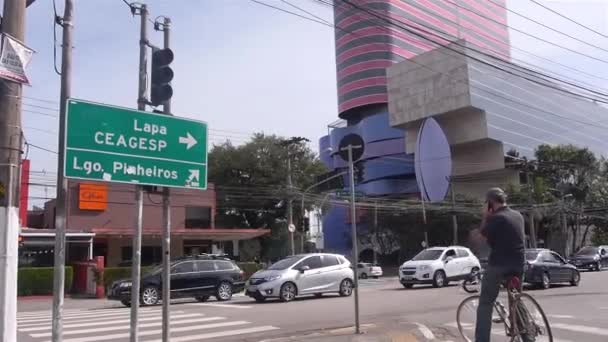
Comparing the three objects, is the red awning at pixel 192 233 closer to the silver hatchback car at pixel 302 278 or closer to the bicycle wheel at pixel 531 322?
the silver hatchback car at pixel 302 278

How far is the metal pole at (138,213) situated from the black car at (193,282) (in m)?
14.0

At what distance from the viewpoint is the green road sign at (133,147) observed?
256 inches

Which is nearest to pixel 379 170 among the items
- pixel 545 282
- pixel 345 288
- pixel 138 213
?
pixel 545 282

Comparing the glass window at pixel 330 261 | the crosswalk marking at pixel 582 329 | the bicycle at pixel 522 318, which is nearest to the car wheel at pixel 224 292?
the glass window at pixel 330 261

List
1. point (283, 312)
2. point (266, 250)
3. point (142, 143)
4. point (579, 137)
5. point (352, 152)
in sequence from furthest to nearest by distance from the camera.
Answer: point (579, 137) → point (266, 250) → point (283, 312) → point (352, 152) → point (142, 143)

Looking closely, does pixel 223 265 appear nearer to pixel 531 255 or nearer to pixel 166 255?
pixel 531 255

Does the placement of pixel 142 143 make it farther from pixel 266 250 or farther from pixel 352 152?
pixel 266 250

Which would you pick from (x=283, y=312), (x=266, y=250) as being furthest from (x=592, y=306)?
(x=266, y=250)

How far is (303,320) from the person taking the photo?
1346 cm

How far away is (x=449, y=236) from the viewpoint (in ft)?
186

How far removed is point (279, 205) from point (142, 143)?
161 ft

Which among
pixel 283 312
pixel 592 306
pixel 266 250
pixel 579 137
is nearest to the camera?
pixel 592 306

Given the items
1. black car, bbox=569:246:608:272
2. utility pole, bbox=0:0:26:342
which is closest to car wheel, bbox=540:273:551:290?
utility pole, bbox=0:0:26:342

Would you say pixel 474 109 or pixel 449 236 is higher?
pixel 474 109
